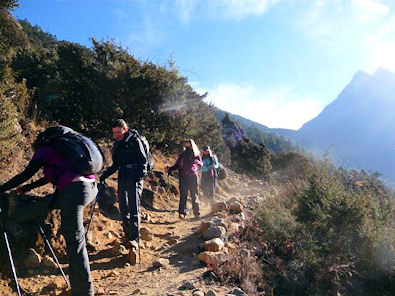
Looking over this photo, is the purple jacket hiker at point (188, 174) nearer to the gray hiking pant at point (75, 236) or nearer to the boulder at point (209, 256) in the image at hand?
the boulder at point (209, 256)

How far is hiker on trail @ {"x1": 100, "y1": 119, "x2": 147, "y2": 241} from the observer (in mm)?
5025

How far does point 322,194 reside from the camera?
590cm

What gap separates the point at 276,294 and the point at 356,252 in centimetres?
188

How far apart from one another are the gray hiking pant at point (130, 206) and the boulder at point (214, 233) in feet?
3.83

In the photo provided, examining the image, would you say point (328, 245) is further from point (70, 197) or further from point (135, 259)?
point (70, 197)

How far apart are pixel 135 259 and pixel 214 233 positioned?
4.57 feet

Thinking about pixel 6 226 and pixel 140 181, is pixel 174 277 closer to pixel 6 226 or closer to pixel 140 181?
pixel 140 181

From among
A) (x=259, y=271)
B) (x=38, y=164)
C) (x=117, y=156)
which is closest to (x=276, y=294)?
(x=259, y=271)

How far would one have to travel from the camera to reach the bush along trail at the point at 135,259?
3.71m

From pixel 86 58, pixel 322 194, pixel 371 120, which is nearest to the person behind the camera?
pixel 322 194

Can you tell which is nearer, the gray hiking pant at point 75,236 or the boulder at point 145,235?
the gray hiking pant at point 75,236

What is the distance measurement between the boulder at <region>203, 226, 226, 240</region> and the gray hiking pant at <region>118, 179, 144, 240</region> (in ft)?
3.83

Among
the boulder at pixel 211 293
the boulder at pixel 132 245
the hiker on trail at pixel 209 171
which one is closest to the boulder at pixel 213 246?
the boulder at pixel 132 245

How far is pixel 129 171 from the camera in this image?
5152mm
